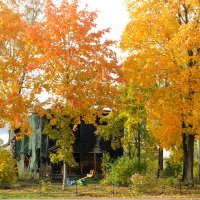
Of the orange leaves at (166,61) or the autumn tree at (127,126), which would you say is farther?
the autumn tree at (127,126)

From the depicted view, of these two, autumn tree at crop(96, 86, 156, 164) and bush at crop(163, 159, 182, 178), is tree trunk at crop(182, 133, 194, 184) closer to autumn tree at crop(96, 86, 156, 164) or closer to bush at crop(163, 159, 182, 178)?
autumn tree at crop(96, 86, 156, 164)

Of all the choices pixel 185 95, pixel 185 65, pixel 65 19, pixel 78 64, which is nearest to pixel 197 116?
pixel 185 95

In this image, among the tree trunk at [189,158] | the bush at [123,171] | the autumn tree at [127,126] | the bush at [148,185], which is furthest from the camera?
the autumn tree at [127,126]

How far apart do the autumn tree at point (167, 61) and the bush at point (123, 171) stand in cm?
321

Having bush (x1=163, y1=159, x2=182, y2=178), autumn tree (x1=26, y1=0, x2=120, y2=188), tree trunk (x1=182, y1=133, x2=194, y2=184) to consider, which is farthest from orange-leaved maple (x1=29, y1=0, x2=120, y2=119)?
bush (x1=163, y1=159, x2=182, y2=178)

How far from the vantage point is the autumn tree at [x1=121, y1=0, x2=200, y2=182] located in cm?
2508

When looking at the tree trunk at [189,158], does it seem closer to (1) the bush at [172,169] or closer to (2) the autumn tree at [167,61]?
(2) the autumn tree at [167,61]

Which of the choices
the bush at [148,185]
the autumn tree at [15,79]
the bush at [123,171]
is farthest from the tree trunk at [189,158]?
the autumn tree at [15,79]

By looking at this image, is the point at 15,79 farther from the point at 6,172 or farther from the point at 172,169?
the point at 172,169

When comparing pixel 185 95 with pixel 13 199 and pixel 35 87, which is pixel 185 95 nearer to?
pixel 35 87

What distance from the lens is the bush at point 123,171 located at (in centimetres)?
2928

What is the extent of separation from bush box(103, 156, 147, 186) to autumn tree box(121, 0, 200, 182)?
3209mm

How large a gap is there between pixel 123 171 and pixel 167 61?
28.7ft

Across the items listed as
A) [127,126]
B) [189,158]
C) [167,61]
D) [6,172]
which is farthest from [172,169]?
[6,172]
